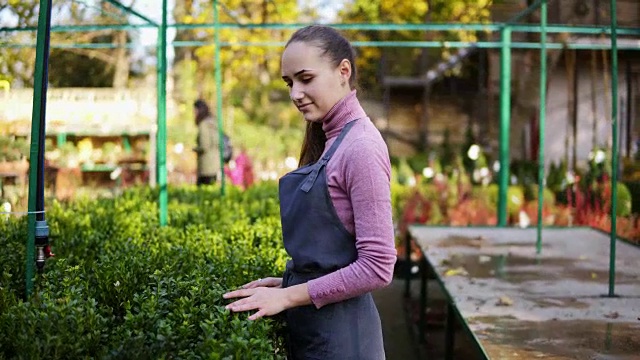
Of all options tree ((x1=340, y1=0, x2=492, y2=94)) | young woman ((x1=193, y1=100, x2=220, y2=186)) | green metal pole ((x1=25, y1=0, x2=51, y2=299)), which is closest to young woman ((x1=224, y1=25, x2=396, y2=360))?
green metal pole ((x1=25, y1=0, x2=51, y2=299))

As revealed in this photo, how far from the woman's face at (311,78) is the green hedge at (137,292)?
0.57 m

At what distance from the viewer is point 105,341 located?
2.13m

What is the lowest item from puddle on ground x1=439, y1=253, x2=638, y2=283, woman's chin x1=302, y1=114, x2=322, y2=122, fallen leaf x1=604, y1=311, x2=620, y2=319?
fallen leaf x1=604, y1=311, x2=620, y2=319

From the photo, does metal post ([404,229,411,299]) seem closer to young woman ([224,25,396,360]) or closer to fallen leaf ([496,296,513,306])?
fallen leaf ([496,296,513,306])

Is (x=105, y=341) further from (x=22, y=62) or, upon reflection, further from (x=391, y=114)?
(x=391, y=114)

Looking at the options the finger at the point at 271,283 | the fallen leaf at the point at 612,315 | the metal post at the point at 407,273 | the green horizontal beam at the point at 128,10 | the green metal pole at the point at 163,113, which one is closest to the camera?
the finger at the point at 271,283

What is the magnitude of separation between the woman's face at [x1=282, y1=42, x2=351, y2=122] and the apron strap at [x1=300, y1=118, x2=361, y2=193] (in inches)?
2.9

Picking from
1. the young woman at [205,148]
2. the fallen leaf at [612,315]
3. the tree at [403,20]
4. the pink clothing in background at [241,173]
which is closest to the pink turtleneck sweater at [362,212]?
the fallen leaf at [612,315]

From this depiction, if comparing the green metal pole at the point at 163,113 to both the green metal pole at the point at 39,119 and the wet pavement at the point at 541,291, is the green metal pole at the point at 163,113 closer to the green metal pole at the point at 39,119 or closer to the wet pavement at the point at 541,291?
the wet pavement at the point at 541,291

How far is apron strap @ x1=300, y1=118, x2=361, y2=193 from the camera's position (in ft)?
6.86

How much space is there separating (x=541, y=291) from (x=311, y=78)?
303 cm

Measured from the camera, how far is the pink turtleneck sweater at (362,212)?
198 centimetres

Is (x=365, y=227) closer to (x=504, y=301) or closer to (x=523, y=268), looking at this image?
(x=504, y=301)

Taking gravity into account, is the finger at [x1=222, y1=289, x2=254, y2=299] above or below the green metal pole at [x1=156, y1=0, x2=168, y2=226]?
below
